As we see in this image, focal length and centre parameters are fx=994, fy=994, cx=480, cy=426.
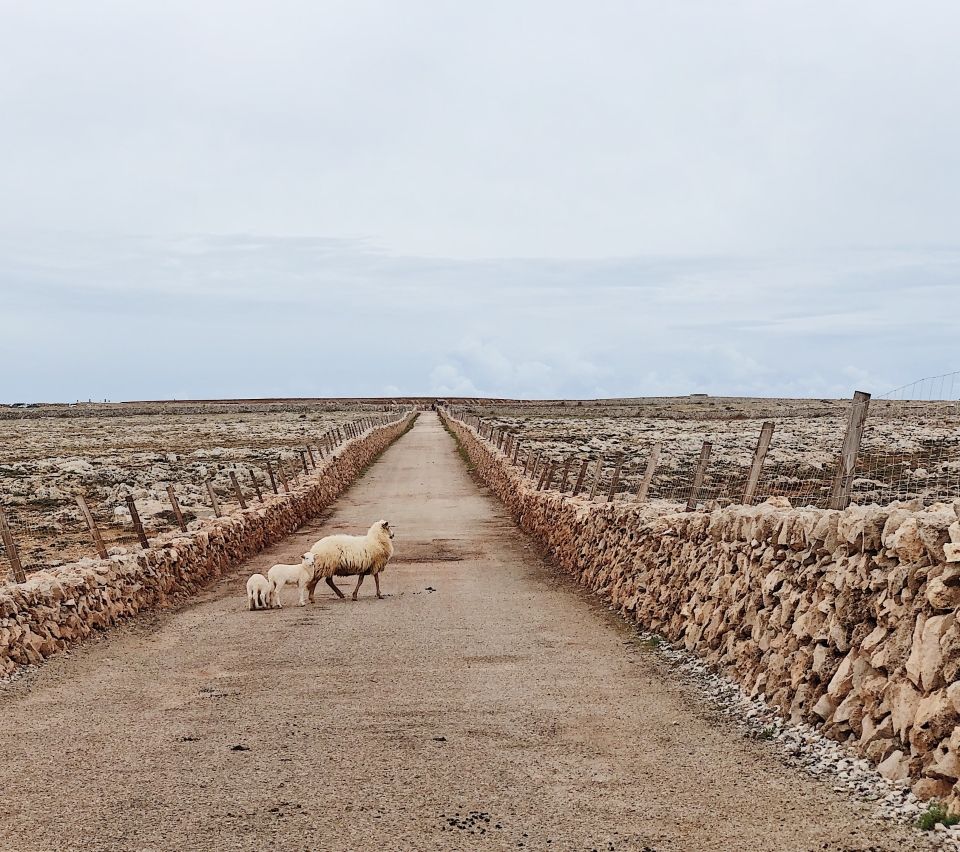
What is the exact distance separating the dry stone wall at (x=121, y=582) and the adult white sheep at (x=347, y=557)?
2.20 meters

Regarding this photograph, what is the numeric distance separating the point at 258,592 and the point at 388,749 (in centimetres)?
702

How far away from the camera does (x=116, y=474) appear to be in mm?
36125

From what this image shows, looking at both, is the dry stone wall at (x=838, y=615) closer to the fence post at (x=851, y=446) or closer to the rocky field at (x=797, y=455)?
the fence post at (x=851, y=446)

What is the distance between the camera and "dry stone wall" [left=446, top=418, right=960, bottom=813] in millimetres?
5801

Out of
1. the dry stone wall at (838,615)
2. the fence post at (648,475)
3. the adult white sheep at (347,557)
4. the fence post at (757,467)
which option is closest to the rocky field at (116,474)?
the adult white sheep at (347,557)

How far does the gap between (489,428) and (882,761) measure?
42.5m

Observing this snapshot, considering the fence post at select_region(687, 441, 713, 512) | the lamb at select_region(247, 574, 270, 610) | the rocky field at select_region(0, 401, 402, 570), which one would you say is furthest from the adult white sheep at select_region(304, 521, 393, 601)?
the rocky field at select_region(0, 401, 402, 570)

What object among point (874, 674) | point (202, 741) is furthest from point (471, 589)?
point (874, 674)

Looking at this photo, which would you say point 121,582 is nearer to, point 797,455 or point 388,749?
point 388,749

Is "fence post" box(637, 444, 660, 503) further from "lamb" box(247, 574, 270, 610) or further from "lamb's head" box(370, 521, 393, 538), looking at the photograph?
"lamb" box(247, 574, 270, 610)

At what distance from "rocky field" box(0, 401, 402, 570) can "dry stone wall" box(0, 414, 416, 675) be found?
177 cm

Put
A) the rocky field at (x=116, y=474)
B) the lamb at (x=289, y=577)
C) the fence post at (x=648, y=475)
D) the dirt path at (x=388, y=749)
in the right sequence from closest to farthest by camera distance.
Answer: the dirt path at (x=388, y=749), the lamb at (x=289, y=577), the fence post at (x=648, y=475), the rocky field at (x=116, y=474)

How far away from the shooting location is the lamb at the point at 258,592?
1377cm

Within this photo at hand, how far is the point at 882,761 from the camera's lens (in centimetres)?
612
